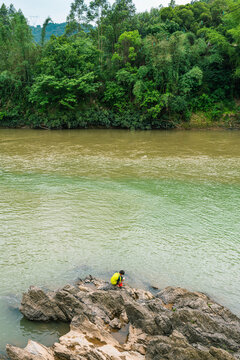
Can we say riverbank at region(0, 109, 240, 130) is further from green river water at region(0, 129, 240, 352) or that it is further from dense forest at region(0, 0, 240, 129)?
green river water at region(0, 129, 240, 352)

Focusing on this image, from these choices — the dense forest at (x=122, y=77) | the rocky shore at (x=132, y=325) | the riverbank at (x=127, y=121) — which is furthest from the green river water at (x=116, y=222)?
the dense forest at (x=122, y=77)

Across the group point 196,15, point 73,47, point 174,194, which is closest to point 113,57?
point 73,47

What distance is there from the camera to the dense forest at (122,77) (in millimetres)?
34938

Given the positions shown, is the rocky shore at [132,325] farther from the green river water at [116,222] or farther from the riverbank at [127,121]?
the riverbank at [127,121]

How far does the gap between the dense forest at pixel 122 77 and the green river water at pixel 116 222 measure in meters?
13.5

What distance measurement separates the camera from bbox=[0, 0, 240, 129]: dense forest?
34.9 m

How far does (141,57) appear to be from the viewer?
121 ft

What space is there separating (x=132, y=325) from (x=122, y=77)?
33.1m

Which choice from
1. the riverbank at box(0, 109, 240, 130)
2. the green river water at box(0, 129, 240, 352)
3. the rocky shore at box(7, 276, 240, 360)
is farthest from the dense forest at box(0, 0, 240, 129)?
the rocky shore at box(7, 276, 240, 360)

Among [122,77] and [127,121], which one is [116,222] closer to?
[127,121]

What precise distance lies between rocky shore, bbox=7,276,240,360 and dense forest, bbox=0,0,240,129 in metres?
29.5

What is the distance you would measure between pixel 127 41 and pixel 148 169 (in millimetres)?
23908

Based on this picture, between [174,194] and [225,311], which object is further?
[174,194]

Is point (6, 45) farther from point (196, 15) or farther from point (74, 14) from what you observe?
point (196, 15)
